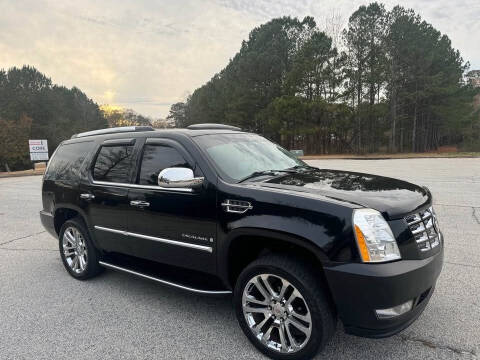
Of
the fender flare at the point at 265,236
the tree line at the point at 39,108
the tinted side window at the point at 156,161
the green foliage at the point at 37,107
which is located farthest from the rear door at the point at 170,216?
the green foliage at the point at 37,107

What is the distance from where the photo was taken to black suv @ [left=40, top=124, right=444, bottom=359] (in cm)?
239

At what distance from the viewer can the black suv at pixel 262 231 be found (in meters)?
2.39

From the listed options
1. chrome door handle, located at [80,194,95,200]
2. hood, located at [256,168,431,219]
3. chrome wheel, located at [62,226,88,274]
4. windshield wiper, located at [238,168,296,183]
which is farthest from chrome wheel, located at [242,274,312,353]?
chrome wheel, located at [62,226,88,274]

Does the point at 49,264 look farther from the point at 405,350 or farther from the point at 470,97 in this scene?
the point at 470,97

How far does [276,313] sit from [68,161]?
3.48 m

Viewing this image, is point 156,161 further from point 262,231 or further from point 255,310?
point 255,310

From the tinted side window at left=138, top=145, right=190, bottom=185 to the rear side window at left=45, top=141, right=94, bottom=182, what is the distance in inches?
46.0

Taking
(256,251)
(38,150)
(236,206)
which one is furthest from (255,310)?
(38,150)

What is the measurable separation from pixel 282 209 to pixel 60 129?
66327 millimetres

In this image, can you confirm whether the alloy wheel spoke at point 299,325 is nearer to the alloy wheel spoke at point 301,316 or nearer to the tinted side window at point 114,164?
the alloy wheel spoke at point 301,316

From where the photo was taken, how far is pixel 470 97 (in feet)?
147

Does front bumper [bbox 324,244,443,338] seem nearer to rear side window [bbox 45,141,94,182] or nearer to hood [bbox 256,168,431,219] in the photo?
hood [bbox 256,168,431,219]

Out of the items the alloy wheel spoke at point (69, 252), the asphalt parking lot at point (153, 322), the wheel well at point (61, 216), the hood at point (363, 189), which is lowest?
the asphalt parking lot at point (153, 322)

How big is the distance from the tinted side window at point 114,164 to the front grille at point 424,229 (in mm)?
2748
